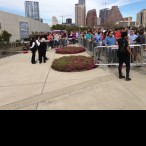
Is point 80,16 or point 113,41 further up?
point 80,16

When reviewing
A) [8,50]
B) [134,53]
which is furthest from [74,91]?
[8,50]

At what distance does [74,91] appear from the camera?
277 inches

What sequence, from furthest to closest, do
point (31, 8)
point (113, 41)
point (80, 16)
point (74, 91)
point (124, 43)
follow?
point (80, 16), point (31, 8), point (113, 41), point (124, 43), point (74, 91)

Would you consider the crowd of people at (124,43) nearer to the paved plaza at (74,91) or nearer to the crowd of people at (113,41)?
the crowd of people at (113,41)

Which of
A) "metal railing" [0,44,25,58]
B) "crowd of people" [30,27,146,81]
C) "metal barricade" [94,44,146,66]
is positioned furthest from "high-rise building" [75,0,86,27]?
"metal barricade" [94,44,146,66]

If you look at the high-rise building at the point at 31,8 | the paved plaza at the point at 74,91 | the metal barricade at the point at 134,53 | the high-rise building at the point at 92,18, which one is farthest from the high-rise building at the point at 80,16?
the paved plaza at the point at 74,91

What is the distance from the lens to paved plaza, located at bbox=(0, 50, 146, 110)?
5.77 m

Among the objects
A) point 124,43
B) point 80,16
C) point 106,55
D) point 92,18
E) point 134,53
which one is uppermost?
point 80,16

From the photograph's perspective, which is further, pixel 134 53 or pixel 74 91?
pixel 134 53

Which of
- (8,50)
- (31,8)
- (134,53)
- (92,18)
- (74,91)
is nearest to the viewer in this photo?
(74,91)

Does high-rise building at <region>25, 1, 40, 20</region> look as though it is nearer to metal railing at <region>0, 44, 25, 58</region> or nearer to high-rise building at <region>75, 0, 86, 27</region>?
high-rise building at <region>75, 0, 86, 27</region>

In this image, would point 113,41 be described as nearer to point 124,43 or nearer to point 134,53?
point 134,53

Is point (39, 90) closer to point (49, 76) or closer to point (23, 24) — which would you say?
point (49, 76)

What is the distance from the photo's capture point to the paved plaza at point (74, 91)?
5766 millimetres
